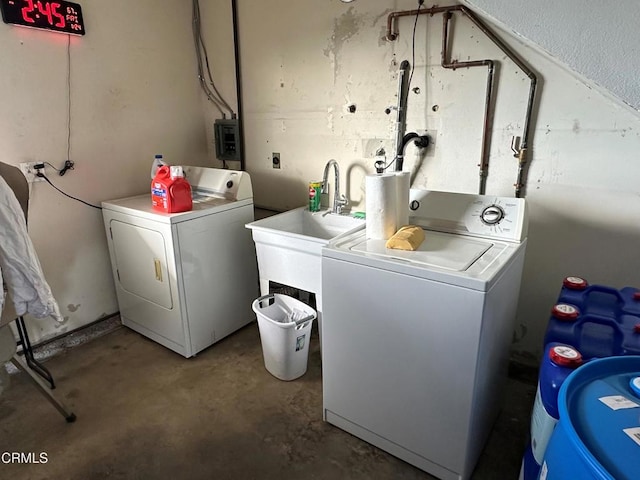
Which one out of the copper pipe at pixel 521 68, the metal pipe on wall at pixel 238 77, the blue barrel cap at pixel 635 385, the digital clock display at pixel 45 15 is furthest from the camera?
the metal pipe on wall at pixel 238 77

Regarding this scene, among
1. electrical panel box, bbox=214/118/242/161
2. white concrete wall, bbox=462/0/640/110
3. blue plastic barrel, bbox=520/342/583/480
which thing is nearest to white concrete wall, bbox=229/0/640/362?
electrical panel box, bbox=214/118/242/161

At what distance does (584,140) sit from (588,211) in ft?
1.06

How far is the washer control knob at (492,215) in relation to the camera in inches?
63.9

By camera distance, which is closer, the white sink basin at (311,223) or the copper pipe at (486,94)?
the copper pipe at (486,94)

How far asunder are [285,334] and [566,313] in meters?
1.25

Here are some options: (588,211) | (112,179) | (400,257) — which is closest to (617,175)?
(588,211)

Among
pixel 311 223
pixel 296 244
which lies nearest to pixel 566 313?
pixel 296 244

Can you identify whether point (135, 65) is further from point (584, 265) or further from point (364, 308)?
point (584, 265)

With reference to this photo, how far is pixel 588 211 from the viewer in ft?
5.81

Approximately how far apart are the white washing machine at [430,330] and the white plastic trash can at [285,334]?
346 mm

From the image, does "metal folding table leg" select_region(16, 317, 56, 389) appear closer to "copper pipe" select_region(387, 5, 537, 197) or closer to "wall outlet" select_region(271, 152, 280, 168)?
"wall outlet" select_region(271, 152, 280, 168)

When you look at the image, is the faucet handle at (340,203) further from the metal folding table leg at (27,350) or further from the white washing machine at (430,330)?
the metal folding table leg at (27,350)

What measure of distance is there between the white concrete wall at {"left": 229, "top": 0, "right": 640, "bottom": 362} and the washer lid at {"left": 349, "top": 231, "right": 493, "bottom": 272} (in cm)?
52

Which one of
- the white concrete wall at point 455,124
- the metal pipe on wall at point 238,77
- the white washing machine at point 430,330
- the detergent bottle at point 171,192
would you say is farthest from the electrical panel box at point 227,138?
the white washing machine at point 430,330
